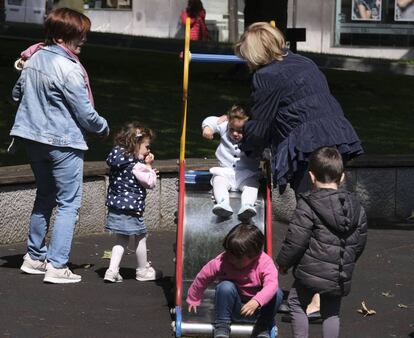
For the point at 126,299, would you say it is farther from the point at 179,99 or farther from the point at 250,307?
the point at 179,99

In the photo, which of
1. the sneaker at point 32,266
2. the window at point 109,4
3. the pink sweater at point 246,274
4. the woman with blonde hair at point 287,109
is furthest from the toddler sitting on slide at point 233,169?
the window at point 109,4

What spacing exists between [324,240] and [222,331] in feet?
2.74

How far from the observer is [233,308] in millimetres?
6148

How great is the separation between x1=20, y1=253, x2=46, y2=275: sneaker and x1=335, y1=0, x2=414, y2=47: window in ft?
98.3

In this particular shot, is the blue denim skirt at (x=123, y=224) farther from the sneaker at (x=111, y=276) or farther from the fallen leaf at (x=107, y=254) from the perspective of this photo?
the fallen leaf at (x=107, y=254)

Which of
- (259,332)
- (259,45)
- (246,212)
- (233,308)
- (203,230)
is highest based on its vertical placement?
(259,45)

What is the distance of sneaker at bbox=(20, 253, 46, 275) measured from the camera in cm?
791

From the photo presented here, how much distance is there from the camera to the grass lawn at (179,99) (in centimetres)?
1168

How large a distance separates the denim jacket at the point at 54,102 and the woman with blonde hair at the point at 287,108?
122cm

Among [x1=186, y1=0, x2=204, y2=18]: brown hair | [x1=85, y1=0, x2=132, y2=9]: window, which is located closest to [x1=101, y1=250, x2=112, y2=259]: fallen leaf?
[x1=186, y1=0, x2=204, y2=18]: brown hair

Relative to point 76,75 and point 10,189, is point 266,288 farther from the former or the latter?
point 10,189

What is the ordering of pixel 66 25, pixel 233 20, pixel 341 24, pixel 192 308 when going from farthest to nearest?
1. pixel 341 24
2. pixel 233 20
3. pixel 66 25
4. pixel 192 308

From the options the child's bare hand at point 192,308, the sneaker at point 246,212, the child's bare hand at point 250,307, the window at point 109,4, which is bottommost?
the child's bare hand at point 192,308

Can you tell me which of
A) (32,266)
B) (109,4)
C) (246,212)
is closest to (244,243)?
(246,212)
